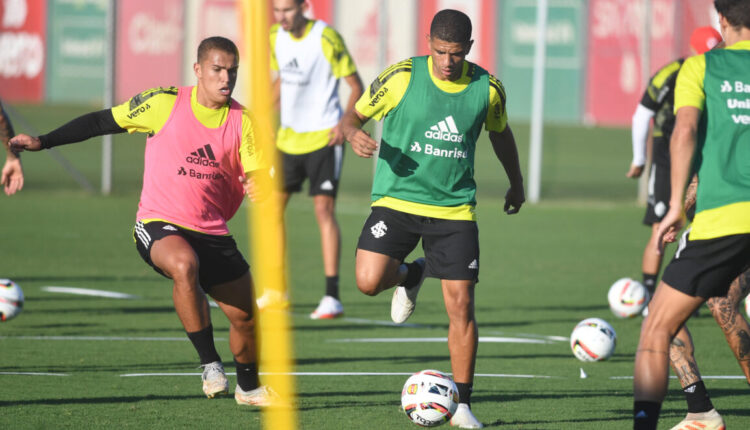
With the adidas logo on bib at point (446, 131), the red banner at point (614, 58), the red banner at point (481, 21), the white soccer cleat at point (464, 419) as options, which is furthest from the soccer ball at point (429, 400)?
the red banner at point (481, 21)

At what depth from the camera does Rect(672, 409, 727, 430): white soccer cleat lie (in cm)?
652

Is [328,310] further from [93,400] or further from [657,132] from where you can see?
[93,400]

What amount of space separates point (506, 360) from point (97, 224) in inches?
346

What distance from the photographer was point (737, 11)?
591 centimetres

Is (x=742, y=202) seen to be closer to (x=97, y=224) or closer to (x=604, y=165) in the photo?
(x=97, y=224)

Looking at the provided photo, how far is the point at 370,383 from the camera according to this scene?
802cm

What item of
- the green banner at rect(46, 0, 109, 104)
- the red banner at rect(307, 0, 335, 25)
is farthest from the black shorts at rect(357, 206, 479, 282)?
the green banner at rect(46, 0, 109, 104)

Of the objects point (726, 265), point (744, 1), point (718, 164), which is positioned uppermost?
point (744, 1)

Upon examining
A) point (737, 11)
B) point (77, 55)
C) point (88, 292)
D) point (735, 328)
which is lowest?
point (88, 292)

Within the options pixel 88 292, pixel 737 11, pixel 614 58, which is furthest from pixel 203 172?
pixel 614 58

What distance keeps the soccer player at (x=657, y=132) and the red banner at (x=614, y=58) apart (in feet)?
75.0

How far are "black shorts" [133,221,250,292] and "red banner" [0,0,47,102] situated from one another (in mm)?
30952

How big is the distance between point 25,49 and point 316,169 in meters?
27.8

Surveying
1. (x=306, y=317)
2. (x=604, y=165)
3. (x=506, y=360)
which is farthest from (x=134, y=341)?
(x=604, y=165)
